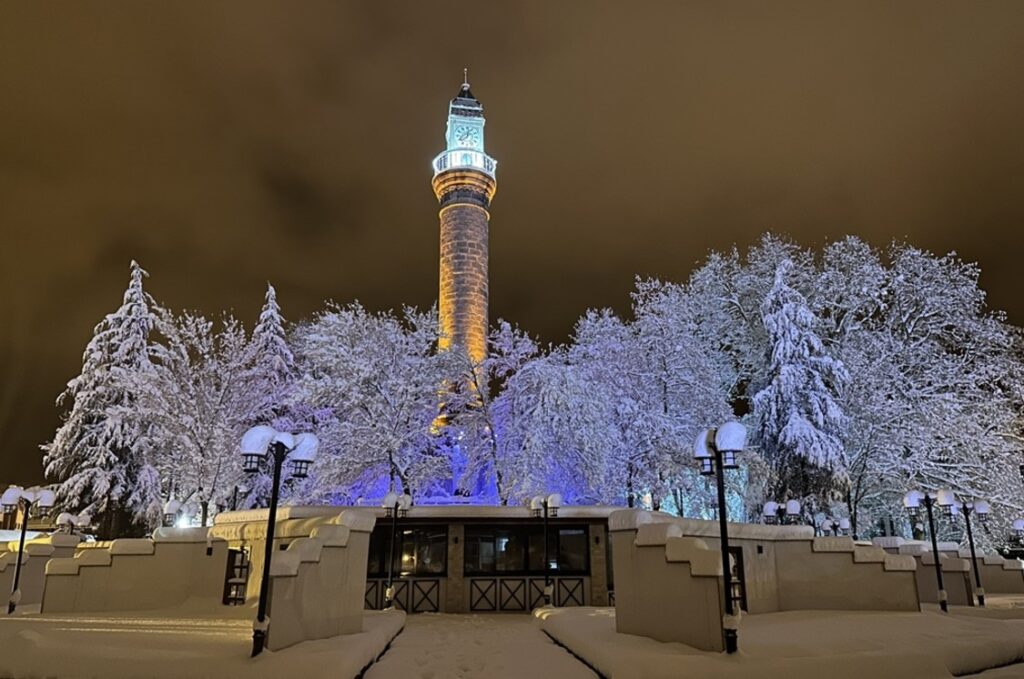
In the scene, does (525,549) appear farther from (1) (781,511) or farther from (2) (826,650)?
(2) (826,650)

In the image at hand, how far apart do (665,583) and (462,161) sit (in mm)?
27977

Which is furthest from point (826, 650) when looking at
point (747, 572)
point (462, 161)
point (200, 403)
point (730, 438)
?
point (462, 161)

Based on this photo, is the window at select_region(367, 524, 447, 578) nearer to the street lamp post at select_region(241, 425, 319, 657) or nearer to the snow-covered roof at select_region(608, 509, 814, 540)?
the snow-covered roof at select_region(608, 509, 814, 540)

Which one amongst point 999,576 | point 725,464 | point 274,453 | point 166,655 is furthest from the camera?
point 999,576

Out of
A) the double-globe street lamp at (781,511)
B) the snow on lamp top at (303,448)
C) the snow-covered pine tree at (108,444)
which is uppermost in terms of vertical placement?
the snow-covered pine tree at (108,444)

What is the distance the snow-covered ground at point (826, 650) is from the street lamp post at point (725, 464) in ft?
1.08

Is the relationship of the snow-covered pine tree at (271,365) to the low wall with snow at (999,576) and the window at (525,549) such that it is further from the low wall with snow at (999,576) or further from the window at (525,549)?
the low wall with snow at (999,576)

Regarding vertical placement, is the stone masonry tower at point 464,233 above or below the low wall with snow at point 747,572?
above

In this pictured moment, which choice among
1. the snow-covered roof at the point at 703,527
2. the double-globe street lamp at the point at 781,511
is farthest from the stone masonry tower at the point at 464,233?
the snow-covered roof at the point at 703,527

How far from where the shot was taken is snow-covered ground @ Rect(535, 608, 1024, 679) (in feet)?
23.7

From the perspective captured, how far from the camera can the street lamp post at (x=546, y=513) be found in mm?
16156

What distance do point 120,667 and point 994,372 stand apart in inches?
1061

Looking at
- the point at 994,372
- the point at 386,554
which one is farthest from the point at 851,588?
the point at 994,372

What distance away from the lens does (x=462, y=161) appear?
34.0 m
